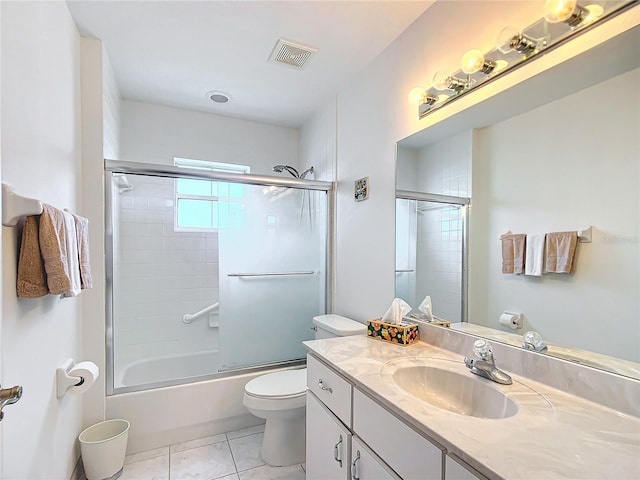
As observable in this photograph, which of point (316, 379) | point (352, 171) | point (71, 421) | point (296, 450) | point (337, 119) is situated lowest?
point (296, 450)

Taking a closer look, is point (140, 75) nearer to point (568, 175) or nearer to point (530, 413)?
point (568, 175)

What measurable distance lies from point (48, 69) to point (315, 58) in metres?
1.40

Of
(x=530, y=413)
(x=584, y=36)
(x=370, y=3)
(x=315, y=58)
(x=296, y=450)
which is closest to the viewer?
(x=530, y=413)

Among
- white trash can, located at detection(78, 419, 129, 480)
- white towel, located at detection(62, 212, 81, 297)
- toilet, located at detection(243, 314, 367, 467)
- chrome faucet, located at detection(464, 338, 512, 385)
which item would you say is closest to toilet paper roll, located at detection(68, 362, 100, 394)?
white trash can, located at detection(78, 419, 129, 480)

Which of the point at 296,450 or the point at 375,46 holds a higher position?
the point at 375,46

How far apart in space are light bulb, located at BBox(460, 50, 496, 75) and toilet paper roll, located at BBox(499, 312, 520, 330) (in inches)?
38.4

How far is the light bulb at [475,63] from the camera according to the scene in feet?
4.20

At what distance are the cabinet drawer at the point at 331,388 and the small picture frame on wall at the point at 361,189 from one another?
1104 millimetres

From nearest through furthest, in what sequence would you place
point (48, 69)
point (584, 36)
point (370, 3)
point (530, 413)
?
1. point (530, 413)
2. point (584, 36)
3. point (48, 69)
4. point (370, 3)

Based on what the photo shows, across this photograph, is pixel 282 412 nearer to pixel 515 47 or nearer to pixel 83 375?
pixel 83 375

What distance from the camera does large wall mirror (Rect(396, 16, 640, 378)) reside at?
0.92m

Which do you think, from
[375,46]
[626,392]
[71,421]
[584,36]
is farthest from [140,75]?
[626,392]

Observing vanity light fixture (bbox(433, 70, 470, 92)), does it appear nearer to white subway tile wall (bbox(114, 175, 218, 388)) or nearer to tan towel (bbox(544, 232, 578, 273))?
tan towel (bbox(544, 232, 578, 273))

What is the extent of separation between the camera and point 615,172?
942mm
